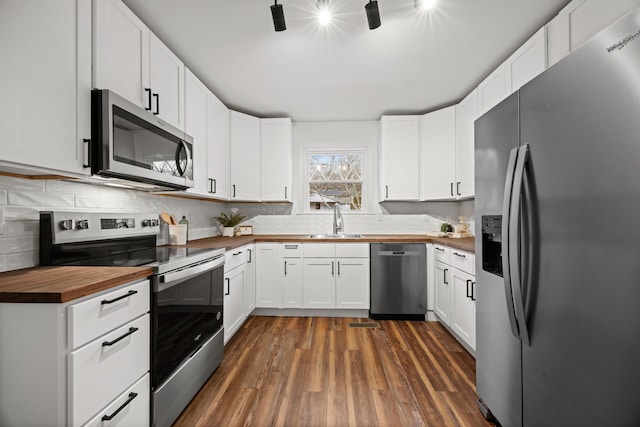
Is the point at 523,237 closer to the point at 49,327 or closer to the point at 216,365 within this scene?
the point at 49,327

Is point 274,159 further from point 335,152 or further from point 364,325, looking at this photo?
point 364,325

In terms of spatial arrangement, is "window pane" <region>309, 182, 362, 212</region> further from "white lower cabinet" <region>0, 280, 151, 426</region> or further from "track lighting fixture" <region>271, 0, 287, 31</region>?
"white lower cabinet" <region>0, 280, 151, 426</region>

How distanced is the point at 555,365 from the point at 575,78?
1022mm

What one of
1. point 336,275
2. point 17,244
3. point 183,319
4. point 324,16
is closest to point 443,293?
point 336,275

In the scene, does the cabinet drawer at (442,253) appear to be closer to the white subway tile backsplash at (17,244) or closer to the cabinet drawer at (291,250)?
the cabinet drawer at (291,250)

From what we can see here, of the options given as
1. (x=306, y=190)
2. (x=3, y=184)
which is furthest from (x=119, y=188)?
(x=306, y=190)

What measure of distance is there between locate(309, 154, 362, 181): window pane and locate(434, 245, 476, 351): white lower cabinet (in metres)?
1.52

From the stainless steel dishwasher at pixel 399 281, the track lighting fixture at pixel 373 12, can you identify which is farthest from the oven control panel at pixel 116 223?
the stainless steel dishwasher at pixel 399 281

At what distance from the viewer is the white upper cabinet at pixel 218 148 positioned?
112 inches

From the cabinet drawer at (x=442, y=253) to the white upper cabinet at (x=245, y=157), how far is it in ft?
7.07

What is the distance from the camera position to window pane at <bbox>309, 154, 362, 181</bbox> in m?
4.02

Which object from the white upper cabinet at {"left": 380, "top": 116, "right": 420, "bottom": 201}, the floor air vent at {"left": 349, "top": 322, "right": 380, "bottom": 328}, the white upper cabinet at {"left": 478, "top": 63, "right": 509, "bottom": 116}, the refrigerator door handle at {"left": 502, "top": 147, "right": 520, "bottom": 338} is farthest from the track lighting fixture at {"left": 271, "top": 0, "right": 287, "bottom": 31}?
the floor air vent at {"left": 349, "top": 322, "right": 380, "bottom": 328}

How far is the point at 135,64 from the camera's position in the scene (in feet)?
5.72

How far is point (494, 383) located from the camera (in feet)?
4.96
